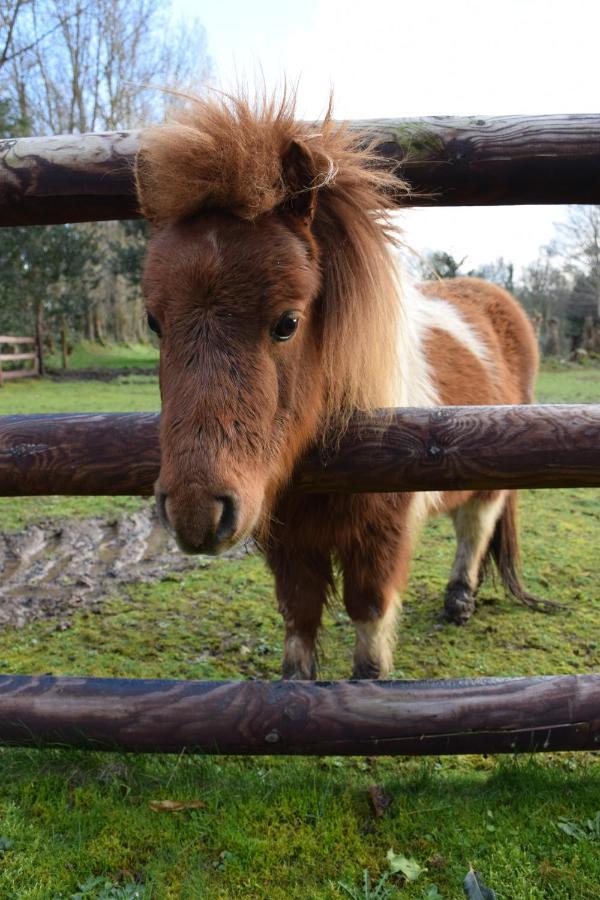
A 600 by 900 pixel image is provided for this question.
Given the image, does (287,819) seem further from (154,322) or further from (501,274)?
(501,274)

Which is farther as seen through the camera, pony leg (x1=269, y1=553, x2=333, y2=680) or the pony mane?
pony leg (x1=269, y1=553, x2=333, y2=680)

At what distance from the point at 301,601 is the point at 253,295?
1.62m

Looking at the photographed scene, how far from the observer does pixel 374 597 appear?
2732 millimetres

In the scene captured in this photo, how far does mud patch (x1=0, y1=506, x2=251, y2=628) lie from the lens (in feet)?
13.6

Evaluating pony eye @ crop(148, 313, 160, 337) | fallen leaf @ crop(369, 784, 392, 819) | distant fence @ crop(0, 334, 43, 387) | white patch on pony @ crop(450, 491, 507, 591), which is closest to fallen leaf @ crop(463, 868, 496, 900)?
fallen leaf @ crop(369, 784, 392, 819)

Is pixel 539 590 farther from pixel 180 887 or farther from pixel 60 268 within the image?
pixel 60 268

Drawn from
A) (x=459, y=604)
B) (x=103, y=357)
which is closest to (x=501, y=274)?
(x=103, y=357)

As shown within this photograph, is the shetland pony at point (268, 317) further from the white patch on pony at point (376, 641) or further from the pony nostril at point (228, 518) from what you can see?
the white patch on pony at point (376, 641)

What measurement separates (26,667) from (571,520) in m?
5.28

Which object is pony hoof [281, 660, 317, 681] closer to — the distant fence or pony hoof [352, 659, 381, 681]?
pony hoof [352, 659, 381, 681]

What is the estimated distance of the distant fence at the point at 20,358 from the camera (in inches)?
757

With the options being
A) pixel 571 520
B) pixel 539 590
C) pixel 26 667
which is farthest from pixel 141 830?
pixel 571 520

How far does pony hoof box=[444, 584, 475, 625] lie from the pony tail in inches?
15.3

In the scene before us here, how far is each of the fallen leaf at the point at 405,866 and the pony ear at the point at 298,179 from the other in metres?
2.06
